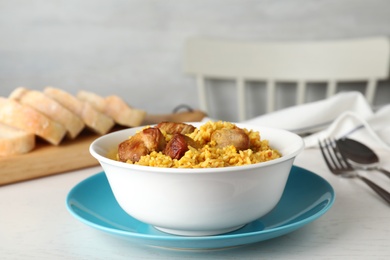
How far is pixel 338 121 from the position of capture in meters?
1.32

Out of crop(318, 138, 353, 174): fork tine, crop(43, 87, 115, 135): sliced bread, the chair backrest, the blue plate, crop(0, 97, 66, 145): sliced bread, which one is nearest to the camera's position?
the blue plate

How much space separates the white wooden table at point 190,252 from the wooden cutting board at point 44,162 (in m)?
0.11

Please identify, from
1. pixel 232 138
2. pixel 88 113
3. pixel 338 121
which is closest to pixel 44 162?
pixel 88 113

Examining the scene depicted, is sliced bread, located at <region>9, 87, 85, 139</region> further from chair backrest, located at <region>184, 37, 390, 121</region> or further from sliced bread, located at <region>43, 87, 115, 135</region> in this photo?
chair backrest, located at <region>184, 37, 390, 121</region>

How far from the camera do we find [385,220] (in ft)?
2.75

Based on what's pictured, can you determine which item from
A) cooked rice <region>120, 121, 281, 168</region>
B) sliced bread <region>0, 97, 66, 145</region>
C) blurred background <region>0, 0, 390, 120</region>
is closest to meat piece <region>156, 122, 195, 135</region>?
cooked rice <region>120, 121, 281, 168</region>

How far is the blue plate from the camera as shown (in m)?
0.67

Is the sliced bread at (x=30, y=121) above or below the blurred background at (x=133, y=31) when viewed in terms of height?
above

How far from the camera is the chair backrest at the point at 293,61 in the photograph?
2.15m

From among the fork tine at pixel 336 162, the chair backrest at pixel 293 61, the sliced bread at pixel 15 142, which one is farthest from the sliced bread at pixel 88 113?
the chair backrest at pixel 293 61

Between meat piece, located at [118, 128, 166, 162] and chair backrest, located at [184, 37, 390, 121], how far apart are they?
1489 mm

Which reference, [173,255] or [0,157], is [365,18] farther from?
[173,255]

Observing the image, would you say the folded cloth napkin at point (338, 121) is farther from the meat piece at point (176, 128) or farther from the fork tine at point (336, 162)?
the meat piece at point (176, 128)

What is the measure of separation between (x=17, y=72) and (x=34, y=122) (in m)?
1.32
